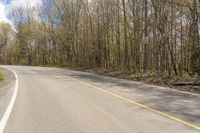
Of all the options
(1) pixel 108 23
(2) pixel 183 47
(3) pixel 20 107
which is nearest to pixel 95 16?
(1) pixel 108 23

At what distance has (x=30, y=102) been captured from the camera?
42.2ft

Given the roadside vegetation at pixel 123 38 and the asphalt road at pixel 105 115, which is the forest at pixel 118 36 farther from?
the asphalt road at pixel 105 115

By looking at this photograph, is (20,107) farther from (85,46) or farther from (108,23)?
(85,46)

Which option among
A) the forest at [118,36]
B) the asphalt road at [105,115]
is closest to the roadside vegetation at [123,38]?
the forest at [118,36]

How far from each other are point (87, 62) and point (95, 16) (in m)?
7.17

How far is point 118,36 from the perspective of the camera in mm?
41062

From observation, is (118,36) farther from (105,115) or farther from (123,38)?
(105,115)

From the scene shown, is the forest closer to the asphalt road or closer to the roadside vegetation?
the roadside vegetation

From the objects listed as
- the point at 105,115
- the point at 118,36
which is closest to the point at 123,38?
the point at 118,36

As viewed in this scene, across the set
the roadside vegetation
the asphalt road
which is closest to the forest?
the roadside vegetation

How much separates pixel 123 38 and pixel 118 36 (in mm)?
4439

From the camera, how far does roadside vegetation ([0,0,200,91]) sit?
28.4 m

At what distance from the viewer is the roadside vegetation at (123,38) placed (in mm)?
28353

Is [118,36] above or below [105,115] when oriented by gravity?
above
